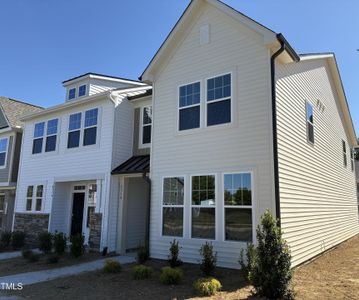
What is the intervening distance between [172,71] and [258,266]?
24.4 feet

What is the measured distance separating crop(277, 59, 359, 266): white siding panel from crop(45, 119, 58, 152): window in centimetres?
1122

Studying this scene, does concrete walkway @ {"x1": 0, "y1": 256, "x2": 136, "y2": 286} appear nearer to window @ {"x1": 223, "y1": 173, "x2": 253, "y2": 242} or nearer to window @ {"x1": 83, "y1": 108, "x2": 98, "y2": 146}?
window @ {"x1": 223, "y1": 173, "x2": 253, "y2": 242}

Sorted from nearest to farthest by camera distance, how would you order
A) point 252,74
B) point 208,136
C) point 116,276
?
point 116,276
point 252,74
point 208,136

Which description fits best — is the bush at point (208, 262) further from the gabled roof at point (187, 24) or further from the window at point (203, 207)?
the gabled roof at point (187, 24)

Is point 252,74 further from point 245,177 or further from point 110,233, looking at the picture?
point 110,233

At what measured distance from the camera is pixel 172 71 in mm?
11609

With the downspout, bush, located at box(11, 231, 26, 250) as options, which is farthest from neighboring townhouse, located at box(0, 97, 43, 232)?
the downspout

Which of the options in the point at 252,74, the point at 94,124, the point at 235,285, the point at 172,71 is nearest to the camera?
the point at 235,285

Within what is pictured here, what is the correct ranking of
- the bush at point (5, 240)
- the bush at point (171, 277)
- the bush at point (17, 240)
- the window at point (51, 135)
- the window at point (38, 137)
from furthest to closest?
the window at point (38, 137), the window at point (51, 135), the bush at point (5, 240), the bush at point (17, 240), the bush at point (171, 277)

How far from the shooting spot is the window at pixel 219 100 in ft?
32.6

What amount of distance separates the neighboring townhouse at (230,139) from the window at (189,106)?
1.4 inches

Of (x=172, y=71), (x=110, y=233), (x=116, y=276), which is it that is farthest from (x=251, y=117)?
(x=110, y=233)

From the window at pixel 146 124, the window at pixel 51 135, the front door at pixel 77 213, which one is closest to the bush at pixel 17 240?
the front door at pixel 77 213

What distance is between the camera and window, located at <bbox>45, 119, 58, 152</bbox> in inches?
632
